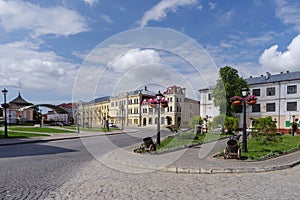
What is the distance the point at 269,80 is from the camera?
49.8 metres

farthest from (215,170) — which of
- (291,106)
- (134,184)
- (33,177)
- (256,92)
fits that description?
(256,92)

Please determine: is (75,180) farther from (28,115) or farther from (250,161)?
(28,115)

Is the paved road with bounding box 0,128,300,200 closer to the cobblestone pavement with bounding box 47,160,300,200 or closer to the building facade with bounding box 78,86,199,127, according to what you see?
the cobblestone pavement with bounding box 47,160,300,200

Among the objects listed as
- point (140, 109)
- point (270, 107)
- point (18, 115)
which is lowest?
point (18, 115)

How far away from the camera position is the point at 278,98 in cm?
4691

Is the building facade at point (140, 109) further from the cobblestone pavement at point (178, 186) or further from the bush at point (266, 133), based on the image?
the cobblestone pavement at point (178, 186)

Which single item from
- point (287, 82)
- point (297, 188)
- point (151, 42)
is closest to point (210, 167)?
point (297, 188)

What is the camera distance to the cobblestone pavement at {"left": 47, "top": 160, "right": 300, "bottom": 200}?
20.0 feet

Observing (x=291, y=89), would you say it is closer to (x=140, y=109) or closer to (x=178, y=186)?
(x=140, y=109)

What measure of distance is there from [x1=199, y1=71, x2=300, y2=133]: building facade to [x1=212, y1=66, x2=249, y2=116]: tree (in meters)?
5.58

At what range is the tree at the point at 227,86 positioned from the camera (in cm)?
4516

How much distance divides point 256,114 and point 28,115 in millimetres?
60637

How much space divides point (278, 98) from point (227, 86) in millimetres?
10597

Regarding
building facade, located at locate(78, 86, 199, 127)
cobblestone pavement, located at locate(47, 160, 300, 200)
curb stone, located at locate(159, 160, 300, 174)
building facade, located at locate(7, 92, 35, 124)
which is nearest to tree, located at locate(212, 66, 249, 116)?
building facade, located at locate(78, 86, 199, 127)
